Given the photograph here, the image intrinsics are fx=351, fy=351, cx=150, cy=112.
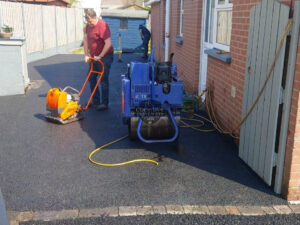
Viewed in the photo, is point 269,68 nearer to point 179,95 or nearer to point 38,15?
point 179,95

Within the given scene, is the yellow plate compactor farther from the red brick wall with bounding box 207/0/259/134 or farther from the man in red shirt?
the red brick wall with bounding box 207/0/259/134

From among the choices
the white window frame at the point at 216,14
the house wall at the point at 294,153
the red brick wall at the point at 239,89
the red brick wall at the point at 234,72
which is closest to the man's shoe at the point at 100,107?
the red brick wall at the point at 239,89

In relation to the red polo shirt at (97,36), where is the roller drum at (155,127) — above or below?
below

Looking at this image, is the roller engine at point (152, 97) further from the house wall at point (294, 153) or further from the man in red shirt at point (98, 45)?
the man in red shirt at point (98, 45)

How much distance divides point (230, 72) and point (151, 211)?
292 cm

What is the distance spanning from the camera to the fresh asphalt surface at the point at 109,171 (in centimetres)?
384

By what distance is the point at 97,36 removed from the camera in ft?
23.6

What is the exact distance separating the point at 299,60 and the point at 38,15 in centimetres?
1584

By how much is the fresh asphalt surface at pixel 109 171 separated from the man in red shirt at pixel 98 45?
0.82 m

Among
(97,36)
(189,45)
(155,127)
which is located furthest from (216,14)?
(155,127)

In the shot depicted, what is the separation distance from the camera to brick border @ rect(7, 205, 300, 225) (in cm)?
349

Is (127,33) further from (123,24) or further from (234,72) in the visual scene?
(234,72)

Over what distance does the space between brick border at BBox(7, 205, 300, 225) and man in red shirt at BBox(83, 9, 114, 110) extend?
4.04 m

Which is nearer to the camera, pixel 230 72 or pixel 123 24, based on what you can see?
pixel 230 72
